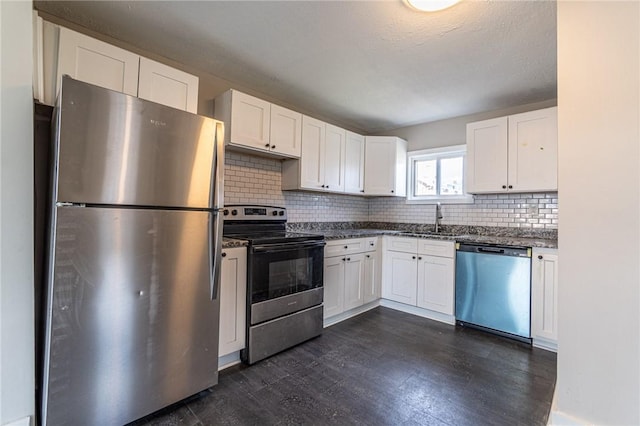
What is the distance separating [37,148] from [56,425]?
1.38 meters

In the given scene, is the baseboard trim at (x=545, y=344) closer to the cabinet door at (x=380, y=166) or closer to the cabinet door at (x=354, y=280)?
the cabinet door at (x=354, y=280)

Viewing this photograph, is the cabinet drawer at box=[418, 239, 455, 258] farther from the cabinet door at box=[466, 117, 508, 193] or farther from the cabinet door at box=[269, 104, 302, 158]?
the cabinet door at box=[269, 104, 302, 158]

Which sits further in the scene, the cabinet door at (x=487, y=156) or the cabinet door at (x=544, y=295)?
the cabinet door at (x=487, y=156)

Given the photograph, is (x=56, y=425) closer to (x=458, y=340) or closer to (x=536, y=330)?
(x=458, y=340)

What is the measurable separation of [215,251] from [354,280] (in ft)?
5.66

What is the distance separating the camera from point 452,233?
3.56 meters

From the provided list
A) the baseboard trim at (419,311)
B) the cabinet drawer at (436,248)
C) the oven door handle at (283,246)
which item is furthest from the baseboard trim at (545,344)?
the oven door handle at (283,246)

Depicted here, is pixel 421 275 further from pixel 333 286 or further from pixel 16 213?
pixel 16 213

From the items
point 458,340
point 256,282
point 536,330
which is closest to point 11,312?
point 256,282

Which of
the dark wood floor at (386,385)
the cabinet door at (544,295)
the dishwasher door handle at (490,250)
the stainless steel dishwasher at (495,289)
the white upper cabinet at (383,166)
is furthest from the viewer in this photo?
the white upper cabinet at (383,166)

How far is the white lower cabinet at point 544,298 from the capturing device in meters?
2.44

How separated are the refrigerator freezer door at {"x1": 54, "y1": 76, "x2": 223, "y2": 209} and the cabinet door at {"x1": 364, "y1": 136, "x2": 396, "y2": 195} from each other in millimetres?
2429

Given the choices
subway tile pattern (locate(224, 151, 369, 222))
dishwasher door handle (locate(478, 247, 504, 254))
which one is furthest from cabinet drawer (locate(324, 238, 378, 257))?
dishwasher door handle (locate(478, 247, 504, 254))

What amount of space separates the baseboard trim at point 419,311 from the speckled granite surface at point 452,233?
2.63ft
